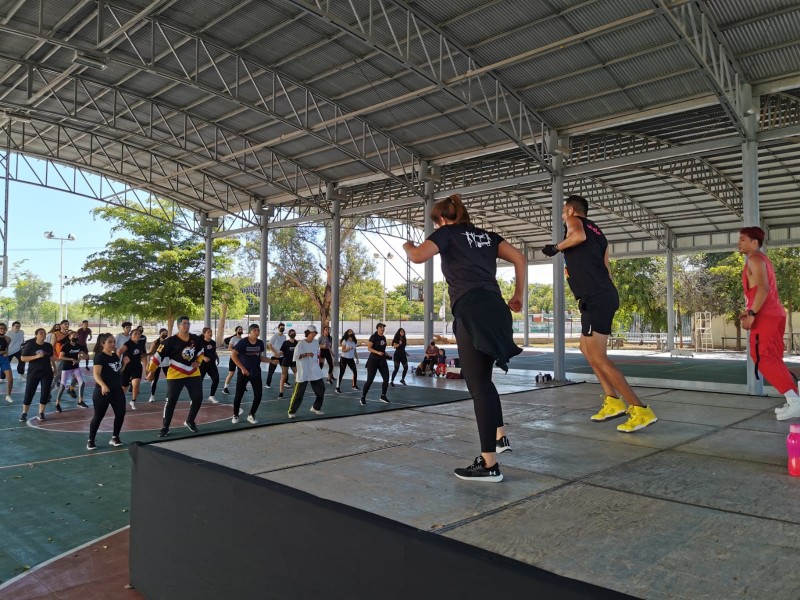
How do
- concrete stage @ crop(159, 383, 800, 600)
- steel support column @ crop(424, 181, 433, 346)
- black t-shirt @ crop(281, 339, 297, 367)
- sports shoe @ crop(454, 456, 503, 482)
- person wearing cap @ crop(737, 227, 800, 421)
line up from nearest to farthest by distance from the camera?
concrete stage @ crop(159, 383, 800, 600)
sports shoe @ crop(454, 456, 503, 482)
person wearing cap @ crop(737, 227, 800, 421)
black t-shirt @ crop(281, 339, 297, 367)
steel support column @ crop(424, 181, 433, 346)

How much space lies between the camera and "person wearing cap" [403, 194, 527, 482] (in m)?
3.07

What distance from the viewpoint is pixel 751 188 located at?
11.3 m

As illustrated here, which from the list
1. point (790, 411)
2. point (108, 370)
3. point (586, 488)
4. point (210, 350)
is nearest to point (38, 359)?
point (210, 350)

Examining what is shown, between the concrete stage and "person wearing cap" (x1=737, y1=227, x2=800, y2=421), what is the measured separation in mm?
374

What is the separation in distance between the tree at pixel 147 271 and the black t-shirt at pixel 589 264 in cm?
2678

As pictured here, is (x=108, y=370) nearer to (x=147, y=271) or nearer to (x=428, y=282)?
(x=428, y=282)

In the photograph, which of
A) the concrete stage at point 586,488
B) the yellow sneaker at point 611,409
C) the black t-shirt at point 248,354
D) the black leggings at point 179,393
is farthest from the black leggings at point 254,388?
the yellow sneaker at point 611,409

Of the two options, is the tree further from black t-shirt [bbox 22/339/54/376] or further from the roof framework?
black t-shirt [bbox 22/339/54/376]

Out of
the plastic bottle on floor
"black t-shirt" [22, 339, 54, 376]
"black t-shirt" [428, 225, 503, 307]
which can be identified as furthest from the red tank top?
"black t-shirt" [22, 339, 54, 376]

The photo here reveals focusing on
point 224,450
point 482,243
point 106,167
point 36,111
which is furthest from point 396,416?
point 106,167

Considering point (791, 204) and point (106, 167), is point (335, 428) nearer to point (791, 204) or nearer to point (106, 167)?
point (106, 167)

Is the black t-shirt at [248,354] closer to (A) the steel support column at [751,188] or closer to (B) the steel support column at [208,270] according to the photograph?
(A) the steel support column at [751,188]

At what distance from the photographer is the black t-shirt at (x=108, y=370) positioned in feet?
26.4

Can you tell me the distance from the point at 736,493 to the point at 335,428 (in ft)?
8.73
